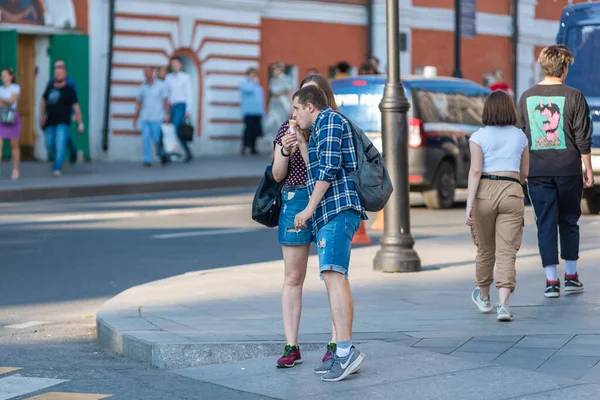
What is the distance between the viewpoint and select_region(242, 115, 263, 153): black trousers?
29.8 meters

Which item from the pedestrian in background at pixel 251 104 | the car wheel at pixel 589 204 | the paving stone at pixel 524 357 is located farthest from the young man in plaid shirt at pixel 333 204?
the pedestrian in background at pixel 251 104

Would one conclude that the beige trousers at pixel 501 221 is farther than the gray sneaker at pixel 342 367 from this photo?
Yes

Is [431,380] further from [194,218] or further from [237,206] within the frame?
[237,206]

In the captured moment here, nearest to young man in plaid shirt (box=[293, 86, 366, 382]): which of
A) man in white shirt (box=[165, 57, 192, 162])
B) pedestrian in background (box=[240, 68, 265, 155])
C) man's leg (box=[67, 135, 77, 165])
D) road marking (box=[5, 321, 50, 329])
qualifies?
road marking (box=[5, 321, 50, 329])

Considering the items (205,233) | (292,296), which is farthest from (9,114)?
(292,296)

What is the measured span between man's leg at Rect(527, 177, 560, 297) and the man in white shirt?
1761 centimetres

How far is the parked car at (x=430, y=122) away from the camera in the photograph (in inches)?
674

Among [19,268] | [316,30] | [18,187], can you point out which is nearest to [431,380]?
[19,268]

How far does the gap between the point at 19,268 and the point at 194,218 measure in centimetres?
506

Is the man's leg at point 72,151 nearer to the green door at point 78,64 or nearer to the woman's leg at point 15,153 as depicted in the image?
the green door at point 78,64

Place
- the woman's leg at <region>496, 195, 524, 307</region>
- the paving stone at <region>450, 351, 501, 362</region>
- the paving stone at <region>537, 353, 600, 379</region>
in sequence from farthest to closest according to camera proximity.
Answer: the woman's leg at <region>496, 195, 524, 307</region> → the paving stone at <region>450, 351, 501, 362</region> → the paving stone at <region>537, 353, 600, 379</region>

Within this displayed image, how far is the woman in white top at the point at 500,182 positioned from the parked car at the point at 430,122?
26.4ft

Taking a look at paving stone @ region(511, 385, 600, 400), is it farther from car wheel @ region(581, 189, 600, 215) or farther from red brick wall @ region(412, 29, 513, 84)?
red brick wall @ region(412, 29, 513, 84)

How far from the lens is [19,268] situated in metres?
11.8
